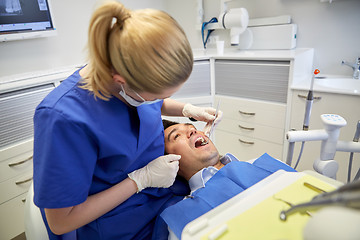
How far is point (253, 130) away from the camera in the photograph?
2176 mm

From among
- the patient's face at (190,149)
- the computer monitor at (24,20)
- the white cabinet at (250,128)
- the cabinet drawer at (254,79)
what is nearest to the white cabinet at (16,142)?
the computer monitor at (24,20)

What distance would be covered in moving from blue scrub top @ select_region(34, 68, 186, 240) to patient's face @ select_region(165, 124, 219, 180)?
0.91 feet

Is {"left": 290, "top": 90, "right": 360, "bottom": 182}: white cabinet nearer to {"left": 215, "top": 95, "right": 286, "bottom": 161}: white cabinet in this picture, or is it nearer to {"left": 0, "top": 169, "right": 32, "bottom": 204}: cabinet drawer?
{"left": 215, "top": 95, "right": 286, "bottom": 161}: white cabinet

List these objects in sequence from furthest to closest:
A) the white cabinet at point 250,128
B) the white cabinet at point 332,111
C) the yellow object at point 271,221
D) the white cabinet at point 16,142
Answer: the white cabinet at point 250,128 → the white cabinet at point 332,111 → the white cabinet at point 16,142 → the yellow object at point 271,221

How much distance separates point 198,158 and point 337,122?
0.65 meters

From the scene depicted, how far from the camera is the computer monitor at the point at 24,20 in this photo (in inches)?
67.0

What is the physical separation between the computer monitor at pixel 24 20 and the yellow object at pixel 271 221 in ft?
6.37

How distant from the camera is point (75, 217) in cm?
76

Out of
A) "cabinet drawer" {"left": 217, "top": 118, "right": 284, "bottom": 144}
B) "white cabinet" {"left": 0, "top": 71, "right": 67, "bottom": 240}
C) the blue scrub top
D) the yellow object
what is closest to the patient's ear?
the blue scrub top

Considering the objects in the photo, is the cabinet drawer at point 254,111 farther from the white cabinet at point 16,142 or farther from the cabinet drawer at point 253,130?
the white cabinet at point 16,142

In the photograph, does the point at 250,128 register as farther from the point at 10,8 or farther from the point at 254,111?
the point at 10,8

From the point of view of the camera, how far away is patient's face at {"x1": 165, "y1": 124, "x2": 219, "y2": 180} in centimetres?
124

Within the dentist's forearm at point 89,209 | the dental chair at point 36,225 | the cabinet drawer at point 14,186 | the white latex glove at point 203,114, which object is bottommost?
the cabinet drawer at point 14,186

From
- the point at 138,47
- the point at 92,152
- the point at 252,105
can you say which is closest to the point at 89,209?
the point at 92,152
